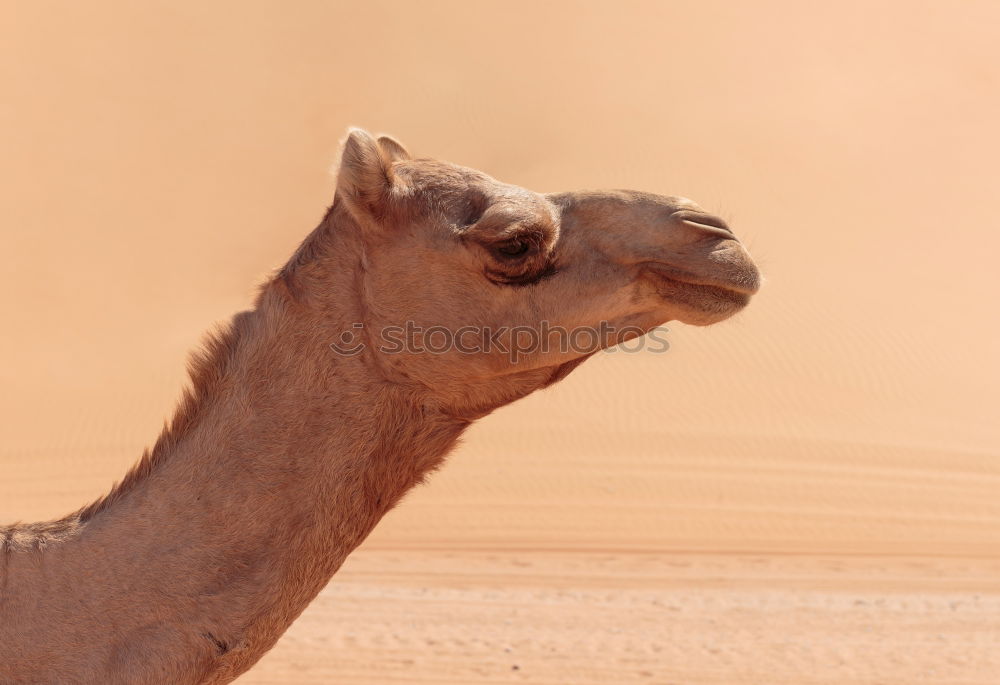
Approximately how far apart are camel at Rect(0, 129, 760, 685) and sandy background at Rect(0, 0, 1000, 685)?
0.41 metres

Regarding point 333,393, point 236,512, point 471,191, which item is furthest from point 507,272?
point 236,512

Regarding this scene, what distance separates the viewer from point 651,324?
3180mm

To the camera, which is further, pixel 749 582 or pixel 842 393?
pixel 842 393

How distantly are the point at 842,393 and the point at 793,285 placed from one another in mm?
4688

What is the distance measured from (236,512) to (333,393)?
1.35 feet

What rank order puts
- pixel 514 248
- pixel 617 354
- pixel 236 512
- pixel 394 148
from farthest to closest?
pixel 617 354, pixel 394 148, pixel 514 248, pixel 236 512

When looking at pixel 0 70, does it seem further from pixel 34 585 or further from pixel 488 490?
Answer: pixel 34 585

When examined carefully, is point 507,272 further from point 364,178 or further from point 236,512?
point 236,512

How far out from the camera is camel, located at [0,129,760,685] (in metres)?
2.86

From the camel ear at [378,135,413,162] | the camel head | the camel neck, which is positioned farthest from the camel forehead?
the camel neck

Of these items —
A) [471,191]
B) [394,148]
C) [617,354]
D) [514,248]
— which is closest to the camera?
[514,248]

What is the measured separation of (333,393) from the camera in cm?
306

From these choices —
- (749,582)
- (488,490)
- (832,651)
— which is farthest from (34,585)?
(488,490)

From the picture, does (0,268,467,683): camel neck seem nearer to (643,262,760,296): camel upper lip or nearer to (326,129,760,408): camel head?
(326,129,760,408): camel head
